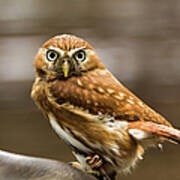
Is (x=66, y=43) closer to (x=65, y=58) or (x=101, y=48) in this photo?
(x=65, y=58)

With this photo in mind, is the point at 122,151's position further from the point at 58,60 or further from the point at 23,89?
the point at 23,89

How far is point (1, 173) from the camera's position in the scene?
1585mm

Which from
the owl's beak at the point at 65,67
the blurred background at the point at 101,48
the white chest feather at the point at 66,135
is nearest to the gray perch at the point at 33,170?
the white chest feather at the point at 66,135

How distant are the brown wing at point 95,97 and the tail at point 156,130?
0.03m

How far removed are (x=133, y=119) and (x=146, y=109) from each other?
0.21 feet

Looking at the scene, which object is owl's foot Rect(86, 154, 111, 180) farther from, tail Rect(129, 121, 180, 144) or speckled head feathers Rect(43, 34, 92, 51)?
speckled head feathers Rect(43, 34, 92, 51)

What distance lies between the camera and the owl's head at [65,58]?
167 cm

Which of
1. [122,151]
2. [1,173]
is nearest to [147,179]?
[122,151]

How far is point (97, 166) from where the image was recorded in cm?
181

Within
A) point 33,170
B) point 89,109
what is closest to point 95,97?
point 89,109

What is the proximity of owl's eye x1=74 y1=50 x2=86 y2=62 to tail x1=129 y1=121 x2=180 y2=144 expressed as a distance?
264mm

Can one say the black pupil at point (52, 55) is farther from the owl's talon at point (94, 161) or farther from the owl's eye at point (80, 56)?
the owl's talon at point (94, 161)

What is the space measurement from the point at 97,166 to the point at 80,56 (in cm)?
38

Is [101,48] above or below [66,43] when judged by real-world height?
below
